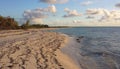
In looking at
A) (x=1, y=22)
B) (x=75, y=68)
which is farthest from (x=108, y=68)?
(x=1, y=22)

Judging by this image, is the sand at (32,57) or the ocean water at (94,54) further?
the ocean water at (94,54)

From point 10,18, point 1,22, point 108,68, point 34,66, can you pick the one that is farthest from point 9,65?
point 10,18

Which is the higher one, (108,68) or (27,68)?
(27,68)

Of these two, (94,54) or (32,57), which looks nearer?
(32,57)

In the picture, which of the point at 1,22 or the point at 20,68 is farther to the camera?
the point at 1,22

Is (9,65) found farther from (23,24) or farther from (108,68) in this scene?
(23,24)

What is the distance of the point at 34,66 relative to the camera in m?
8.77

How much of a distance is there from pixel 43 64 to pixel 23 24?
7522 centimetres

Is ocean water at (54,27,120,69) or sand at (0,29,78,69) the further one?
ocean water at (54,27,120,69)

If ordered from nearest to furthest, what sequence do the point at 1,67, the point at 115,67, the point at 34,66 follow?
the point at 1,67 → the point at 34,66 → the point at 115,67

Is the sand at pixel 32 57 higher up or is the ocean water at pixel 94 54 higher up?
the sand at pixel 32 57

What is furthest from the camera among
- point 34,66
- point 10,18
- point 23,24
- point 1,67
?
point 23,24

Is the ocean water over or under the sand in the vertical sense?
under

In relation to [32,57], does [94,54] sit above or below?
below
